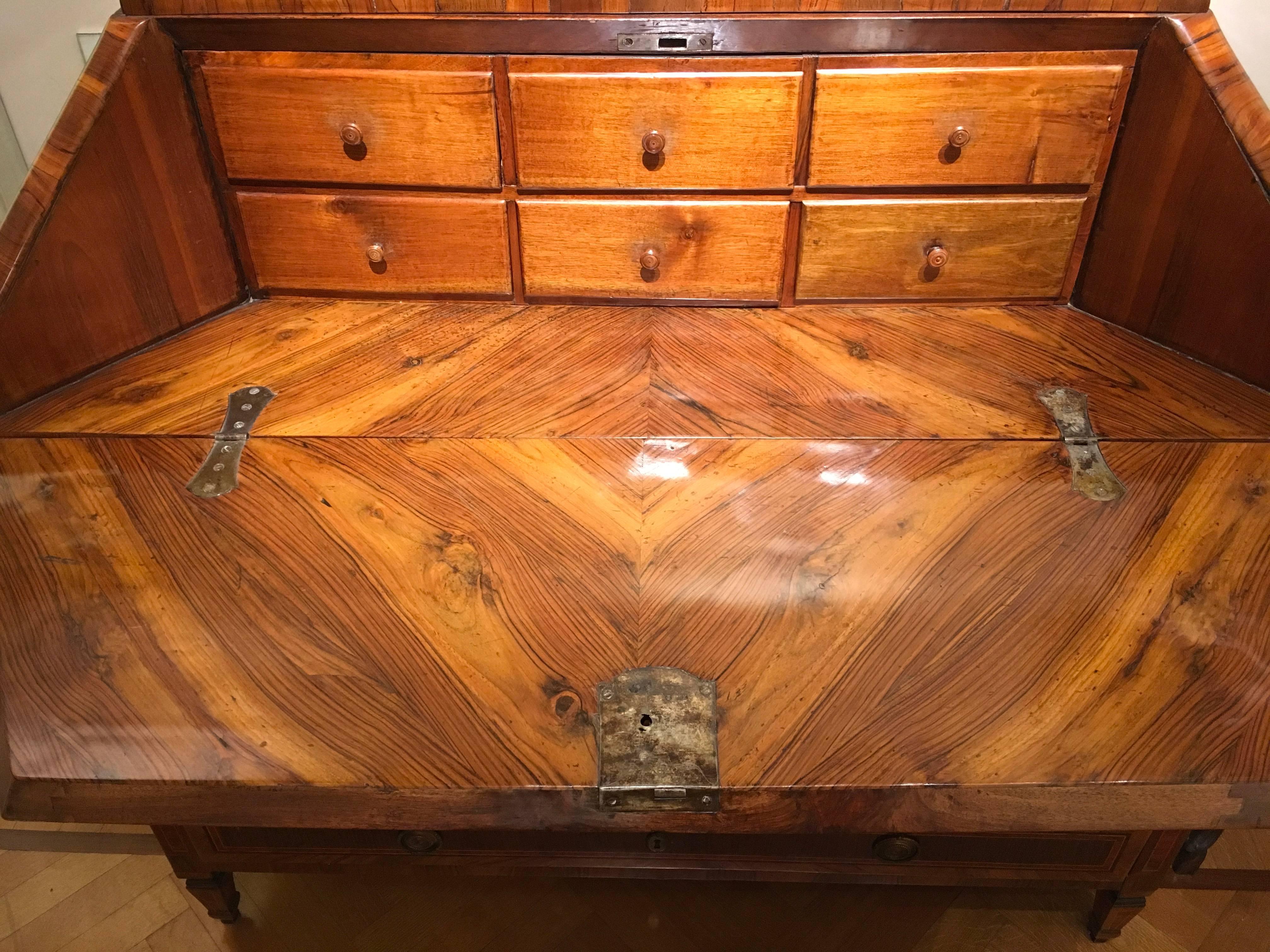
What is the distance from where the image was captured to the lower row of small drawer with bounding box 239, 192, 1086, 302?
1.04 metres

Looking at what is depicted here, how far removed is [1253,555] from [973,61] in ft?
1.97

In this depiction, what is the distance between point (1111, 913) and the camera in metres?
1.05

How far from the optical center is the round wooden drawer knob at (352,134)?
3.24ft

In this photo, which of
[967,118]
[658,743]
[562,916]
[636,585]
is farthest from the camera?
[562,916]

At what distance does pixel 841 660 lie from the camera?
0.70 metres

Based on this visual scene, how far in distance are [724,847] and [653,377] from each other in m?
0.54

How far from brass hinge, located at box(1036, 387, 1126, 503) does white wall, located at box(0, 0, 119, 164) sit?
4.94ft

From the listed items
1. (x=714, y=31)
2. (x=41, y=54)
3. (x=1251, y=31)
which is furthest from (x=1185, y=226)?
(x=41, y=54)

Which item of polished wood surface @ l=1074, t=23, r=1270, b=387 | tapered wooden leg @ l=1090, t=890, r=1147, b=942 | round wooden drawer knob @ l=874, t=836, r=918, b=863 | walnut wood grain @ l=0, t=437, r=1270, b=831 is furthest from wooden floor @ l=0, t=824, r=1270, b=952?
polished wood surface @ l=1074, t=23, r=1270, b=387

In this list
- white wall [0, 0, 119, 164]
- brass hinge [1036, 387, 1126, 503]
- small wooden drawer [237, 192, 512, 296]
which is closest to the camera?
brass hinge [1036, 387, 1126, 503]

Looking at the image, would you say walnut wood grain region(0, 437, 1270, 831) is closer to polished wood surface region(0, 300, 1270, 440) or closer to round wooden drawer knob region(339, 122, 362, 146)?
polished wood surface region(0, 300, 1270, 440)

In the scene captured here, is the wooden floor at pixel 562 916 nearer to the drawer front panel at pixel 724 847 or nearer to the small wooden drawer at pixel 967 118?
the drawer front panel at pixel 724 847

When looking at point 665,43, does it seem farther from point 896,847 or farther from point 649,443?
point 896,847

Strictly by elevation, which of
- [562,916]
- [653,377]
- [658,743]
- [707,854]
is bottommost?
[562,916]
